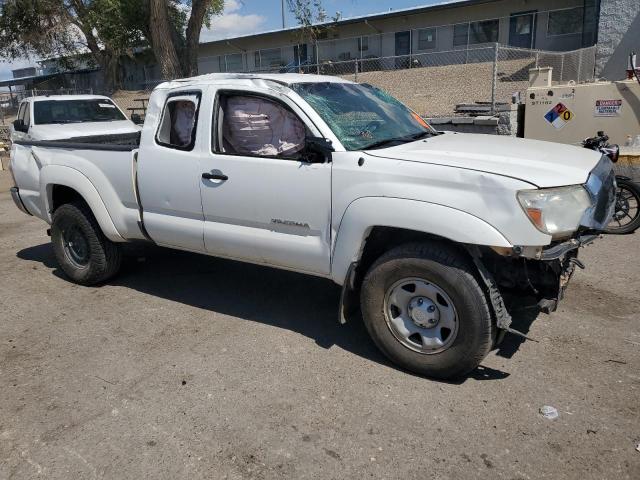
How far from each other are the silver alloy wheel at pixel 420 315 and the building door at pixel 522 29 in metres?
25.7

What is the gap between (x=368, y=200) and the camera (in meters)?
3.46

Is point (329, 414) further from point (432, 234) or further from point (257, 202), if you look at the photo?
point (257, 202)

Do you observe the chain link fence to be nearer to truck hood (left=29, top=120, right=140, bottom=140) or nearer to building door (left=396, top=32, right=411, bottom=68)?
building door (left=396, top=32, right=411, bottom=68)

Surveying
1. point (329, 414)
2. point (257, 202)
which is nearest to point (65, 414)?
point (329, 414)

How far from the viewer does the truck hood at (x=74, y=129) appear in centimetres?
1005

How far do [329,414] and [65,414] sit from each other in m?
1.61

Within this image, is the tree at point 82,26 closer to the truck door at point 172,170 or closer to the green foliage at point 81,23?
the green foliage at point 81,23

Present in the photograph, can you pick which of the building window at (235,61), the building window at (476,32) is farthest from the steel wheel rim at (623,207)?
the building window at (235,61)

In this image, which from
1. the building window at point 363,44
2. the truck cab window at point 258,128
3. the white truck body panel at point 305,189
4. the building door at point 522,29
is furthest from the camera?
the building window at point 363,44

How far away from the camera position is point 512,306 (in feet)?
12.2

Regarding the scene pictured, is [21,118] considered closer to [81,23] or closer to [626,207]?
[626,207]

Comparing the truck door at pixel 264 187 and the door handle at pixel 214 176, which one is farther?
the door handle at pixel 214 176

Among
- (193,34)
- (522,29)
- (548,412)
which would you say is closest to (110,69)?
(193,34)

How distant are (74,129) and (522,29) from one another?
73.6 feet
